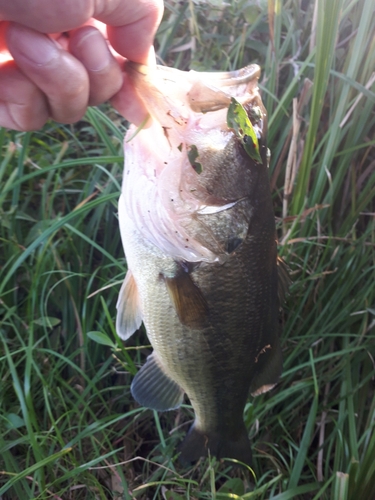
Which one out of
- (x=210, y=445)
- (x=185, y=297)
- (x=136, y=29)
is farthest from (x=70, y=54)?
(x=210, y=445)

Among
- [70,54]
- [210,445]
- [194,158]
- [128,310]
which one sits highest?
[70,54]

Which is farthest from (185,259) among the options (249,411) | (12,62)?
(249,411)

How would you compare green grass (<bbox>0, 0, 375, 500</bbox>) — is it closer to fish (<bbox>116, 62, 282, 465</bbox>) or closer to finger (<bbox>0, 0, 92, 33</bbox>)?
fish (<bbox>116, 62, 282, 465</bbox>)

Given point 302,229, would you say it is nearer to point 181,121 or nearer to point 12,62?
point 181,121

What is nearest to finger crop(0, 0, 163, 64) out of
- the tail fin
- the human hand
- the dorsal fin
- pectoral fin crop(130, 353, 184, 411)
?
the human hand

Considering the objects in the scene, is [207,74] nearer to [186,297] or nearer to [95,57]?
[95,57]

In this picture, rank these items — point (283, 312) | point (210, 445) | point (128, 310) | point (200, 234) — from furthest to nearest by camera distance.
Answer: point (283, 312) < point (210, 445) < point (128, 310) < point (200, 234)
